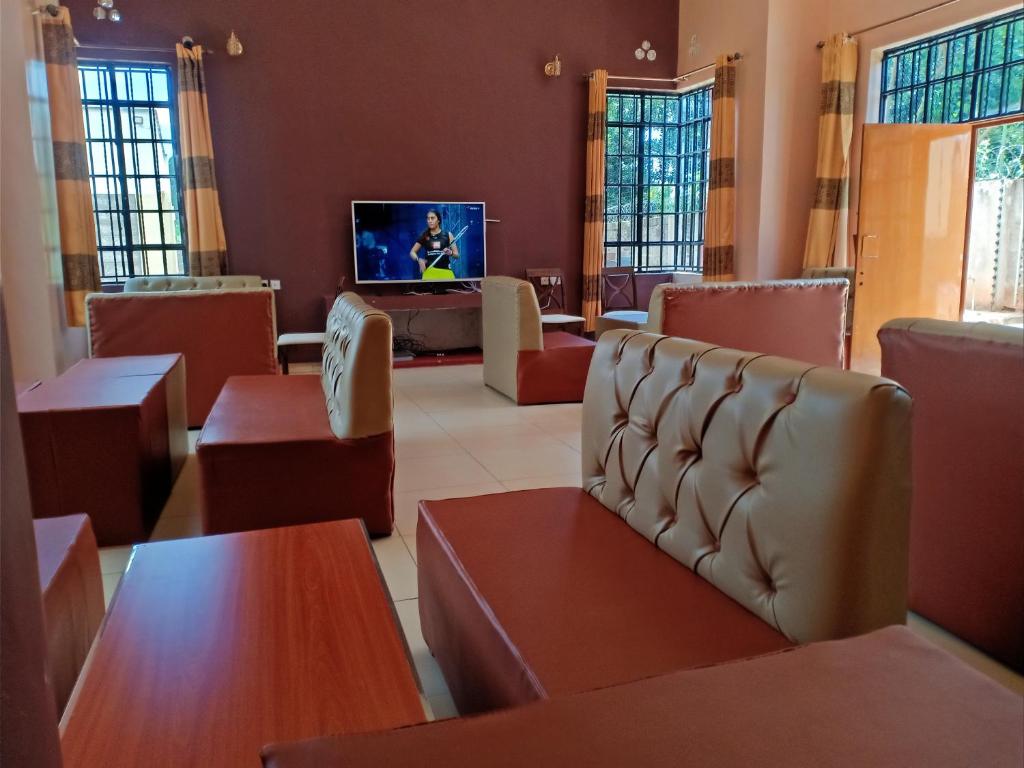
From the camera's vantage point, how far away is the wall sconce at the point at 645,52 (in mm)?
8125

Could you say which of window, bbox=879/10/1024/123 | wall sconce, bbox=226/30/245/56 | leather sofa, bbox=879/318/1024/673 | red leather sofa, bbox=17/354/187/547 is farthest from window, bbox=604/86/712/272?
leather sofa, bbox=879/318/1024/673

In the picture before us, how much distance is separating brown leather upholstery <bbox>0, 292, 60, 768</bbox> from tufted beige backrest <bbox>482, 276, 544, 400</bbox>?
4.89m

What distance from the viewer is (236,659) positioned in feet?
4.71

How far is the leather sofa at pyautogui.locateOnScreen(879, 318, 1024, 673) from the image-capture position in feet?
6.46

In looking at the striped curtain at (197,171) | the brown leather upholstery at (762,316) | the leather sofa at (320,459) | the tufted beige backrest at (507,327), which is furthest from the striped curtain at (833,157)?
the striped curtain at (197,171)

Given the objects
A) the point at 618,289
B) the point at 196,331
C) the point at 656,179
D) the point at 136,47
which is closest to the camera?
the point at 196,331

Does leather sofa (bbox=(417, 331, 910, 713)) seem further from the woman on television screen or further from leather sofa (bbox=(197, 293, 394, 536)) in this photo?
the woman on television screen

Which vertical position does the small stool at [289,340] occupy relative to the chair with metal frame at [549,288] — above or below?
below

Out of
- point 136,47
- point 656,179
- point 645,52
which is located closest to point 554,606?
point 136,47

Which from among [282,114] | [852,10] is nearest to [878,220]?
[852,10]

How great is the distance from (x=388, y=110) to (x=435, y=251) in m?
1.39

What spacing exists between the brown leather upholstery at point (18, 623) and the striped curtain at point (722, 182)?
24.5 feet

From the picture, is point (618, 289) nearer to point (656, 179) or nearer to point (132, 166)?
point (656, 179)

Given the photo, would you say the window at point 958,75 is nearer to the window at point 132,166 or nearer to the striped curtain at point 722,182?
the striped curtain at point 722,182
